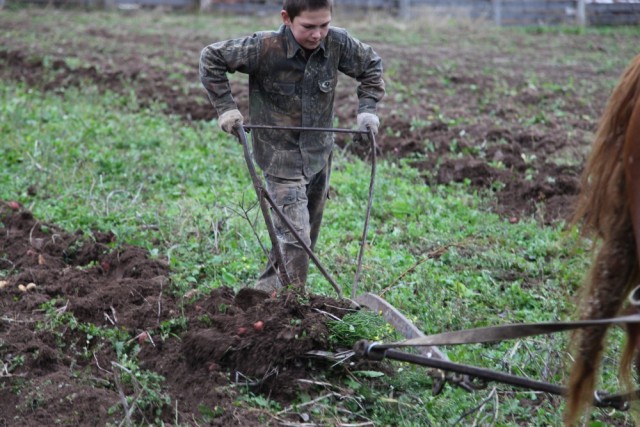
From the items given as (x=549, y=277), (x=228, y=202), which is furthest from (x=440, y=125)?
(x=549, y=277)

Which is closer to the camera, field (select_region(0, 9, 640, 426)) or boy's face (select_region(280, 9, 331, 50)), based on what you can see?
field (select_region(0, 9, 640, 426))

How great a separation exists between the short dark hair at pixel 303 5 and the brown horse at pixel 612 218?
74.0 inches

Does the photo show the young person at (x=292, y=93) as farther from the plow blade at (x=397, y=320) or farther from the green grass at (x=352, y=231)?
the plow blade at (x=397, y=320)

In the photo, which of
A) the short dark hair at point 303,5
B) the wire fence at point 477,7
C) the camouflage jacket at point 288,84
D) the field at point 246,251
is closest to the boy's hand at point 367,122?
the camouflage jacket at point 288,84

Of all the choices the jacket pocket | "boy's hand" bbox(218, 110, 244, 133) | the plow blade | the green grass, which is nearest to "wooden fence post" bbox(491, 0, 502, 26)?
the green grass

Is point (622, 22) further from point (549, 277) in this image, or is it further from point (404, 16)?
point (549, 277)

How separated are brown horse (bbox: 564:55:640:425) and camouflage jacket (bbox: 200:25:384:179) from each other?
6.78ft

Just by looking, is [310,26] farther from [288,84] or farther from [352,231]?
[352,231]

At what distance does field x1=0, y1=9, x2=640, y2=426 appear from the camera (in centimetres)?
395

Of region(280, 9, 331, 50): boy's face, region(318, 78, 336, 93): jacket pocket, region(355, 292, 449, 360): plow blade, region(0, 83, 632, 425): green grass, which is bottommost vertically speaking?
region(0, 83, 632, 425): green grass

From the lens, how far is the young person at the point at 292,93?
462 cm

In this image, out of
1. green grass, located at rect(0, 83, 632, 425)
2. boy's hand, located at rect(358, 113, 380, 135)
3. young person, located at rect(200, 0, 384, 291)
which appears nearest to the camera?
green grass, located at rect(0, 83, 632, 425)

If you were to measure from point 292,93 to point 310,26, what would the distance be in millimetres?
451

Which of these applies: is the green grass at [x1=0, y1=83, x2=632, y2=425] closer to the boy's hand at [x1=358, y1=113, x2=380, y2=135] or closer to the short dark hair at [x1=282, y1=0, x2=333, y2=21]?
the boy's hand at [x1=358, y1=113, x2=380, y2=135]
